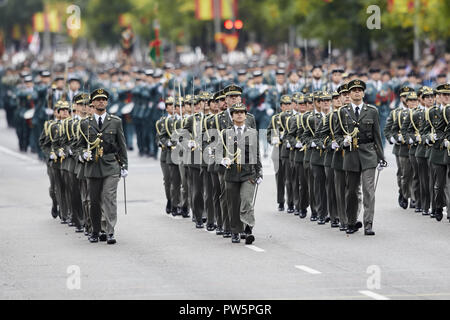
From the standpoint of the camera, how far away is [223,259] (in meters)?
16.1

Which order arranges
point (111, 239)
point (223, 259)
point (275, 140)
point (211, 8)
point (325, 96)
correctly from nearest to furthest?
1. point (223, 259)
2. point (111, 239)
3. point (325, 96)
4. point (275, 140)
5. point (211, 8)

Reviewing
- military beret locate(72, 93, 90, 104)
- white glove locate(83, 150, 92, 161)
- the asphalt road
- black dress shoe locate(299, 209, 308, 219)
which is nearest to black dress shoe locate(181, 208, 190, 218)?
the asphalt road

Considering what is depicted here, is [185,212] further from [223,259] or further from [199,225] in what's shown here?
[223,259]

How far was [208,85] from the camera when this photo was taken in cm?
3466

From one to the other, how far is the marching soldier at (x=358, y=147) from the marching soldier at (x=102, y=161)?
9.75ft

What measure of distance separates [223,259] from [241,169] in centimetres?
188

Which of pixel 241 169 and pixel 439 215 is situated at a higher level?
pixel 241 169

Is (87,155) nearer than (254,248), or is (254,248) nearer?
(254,248)

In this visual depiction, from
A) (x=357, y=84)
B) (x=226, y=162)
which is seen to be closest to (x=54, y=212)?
(x=226, y=162)

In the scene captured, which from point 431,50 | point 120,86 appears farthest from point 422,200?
point 431,50

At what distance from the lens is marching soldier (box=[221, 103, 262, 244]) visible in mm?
17562

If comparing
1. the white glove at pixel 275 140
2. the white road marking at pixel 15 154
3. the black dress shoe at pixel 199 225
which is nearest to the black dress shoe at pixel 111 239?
the black dress shoe at pixel 199 225

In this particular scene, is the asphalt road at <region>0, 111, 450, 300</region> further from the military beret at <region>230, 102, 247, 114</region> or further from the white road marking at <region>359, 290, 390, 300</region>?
the military beret at <region>230, 102, 247, 114</region>

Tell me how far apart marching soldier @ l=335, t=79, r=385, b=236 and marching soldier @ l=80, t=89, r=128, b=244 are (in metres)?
2.97
